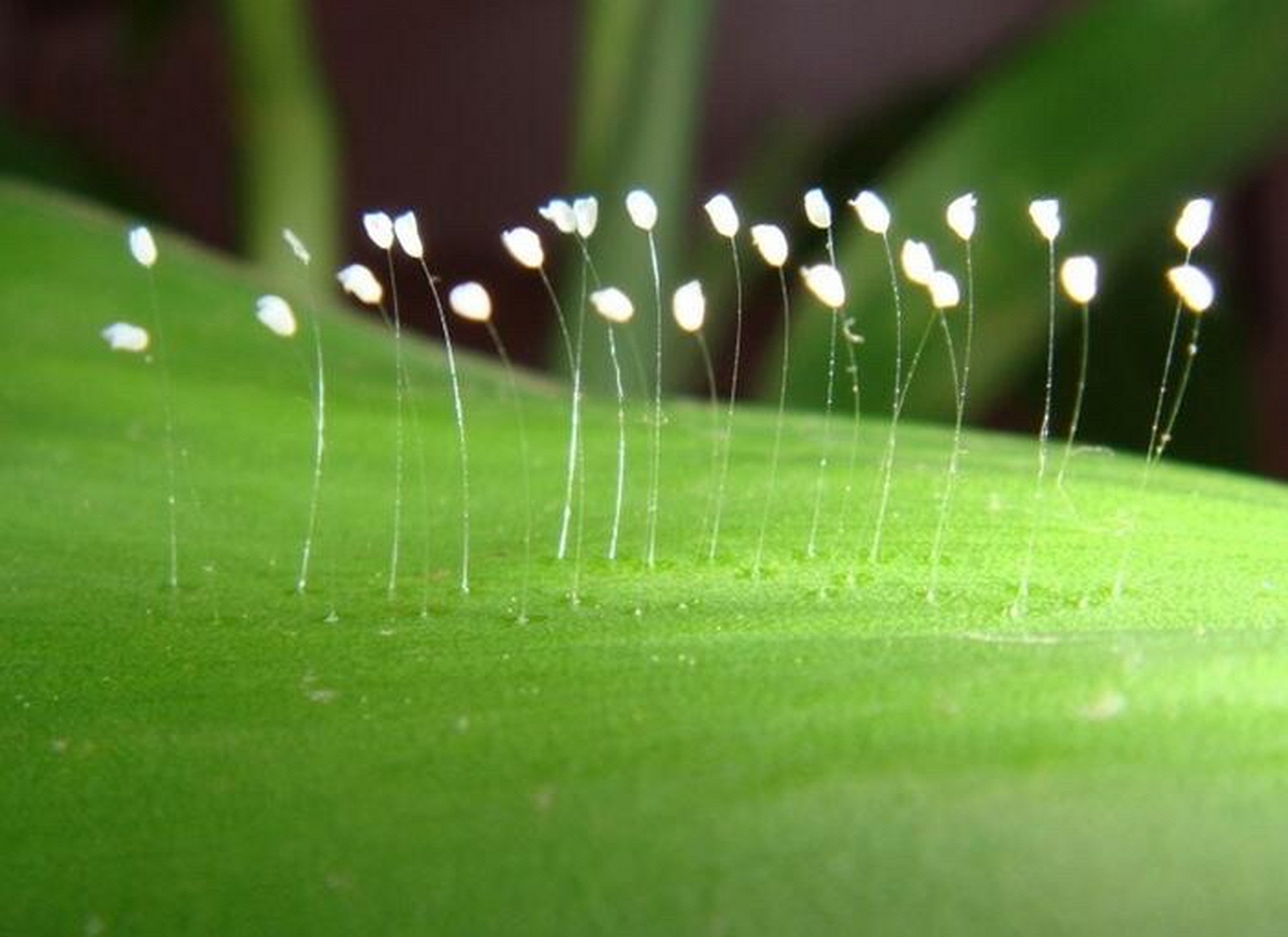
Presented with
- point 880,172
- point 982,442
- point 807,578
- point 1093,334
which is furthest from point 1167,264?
point 807,578

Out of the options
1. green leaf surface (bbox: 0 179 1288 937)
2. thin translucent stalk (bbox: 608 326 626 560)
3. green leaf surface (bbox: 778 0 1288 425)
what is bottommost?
green leaf surface (bbox: 0 179 1288 937)

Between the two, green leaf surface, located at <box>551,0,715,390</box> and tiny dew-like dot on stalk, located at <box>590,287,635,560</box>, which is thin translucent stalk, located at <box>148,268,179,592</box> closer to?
tiny dew-like dot on stalk, located at <box>590,287,635,560</box>

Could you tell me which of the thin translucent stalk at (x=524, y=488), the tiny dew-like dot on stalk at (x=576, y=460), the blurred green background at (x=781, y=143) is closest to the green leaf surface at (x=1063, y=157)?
the blurred green background at (x=781, y=143)

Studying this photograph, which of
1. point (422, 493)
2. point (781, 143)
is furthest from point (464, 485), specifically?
point (781, 143)

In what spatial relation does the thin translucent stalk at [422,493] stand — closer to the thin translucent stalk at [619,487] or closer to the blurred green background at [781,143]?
the thin translucent stalk at [619,487]

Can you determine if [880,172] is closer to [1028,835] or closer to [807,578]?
[807,578]


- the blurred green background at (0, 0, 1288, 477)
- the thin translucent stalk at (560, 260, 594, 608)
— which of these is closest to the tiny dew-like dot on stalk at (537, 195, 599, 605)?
the thin translucent stalk at (560, 260, 594, 608)

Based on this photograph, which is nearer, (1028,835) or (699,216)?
(1028,835)
